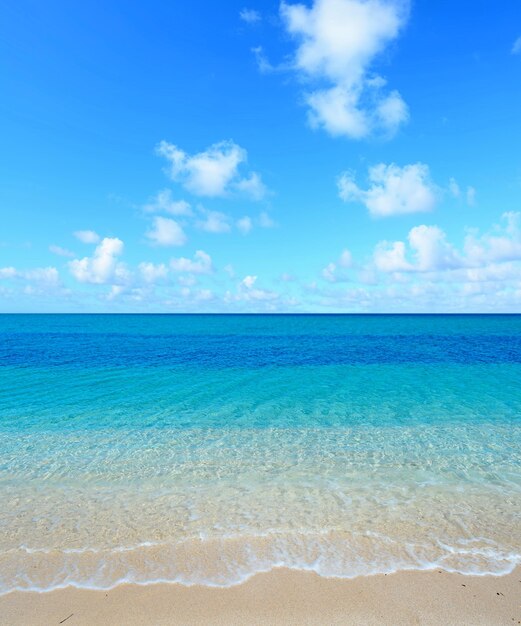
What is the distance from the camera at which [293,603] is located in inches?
240

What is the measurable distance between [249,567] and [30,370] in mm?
28894

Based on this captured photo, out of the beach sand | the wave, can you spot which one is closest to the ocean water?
the wave

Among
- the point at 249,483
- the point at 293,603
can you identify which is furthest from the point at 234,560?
the point at 249,483

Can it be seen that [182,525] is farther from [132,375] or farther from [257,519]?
[132,375]

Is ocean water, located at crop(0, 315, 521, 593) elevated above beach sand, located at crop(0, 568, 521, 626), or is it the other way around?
beach sand, located at crop(0, 568, 521, 626)

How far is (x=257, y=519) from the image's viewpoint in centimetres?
870

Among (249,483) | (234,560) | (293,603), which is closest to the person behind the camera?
(293,603)

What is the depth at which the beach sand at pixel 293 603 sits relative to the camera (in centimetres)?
580

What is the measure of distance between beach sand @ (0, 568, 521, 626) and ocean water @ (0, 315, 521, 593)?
0.30m

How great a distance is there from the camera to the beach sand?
19.0 feet

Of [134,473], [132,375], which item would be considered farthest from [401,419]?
[132,375]

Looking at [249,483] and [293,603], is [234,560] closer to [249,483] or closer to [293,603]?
[293,603]

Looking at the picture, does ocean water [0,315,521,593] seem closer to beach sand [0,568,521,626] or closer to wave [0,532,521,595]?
wave [0,532,521,595]

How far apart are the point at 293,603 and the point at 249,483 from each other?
454 cm
